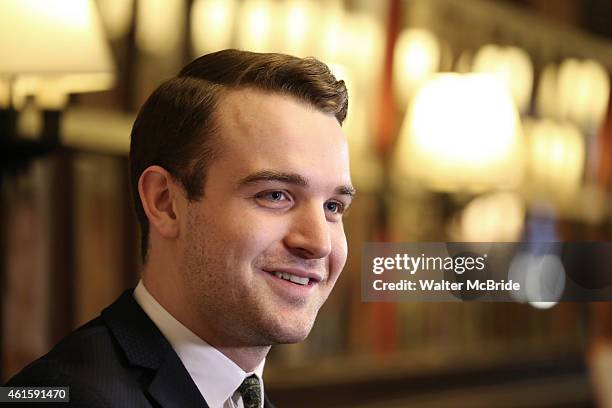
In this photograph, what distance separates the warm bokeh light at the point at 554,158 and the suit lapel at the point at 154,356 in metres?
2.36

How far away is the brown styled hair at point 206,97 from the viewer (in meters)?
1.38

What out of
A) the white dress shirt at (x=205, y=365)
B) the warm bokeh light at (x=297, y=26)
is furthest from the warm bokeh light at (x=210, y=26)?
the white dress shirt at (x=205, y=365)

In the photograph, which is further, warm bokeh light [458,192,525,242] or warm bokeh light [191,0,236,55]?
warm bokeh light [458,192,525,242]

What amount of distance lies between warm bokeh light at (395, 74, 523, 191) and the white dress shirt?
1784 millimetres

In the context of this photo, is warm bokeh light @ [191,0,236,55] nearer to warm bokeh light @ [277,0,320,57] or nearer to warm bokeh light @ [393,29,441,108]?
warm bokeh light @ [277,0,320,57]

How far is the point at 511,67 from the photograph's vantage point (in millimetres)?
3643

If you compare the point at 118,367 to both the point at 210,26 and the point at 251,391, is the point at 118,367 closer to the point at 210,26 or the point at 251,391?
the point at 251,391

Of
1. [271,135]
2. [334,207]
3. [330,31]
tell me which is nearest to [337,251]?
[334,207]

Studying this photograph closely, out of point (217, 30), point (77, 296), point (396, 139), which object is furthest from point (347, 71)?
point (77, 296)

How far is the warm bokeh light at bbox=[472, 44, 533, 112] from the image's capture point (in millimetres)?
3438

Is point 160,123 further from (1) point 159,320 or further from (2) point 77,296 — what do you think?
(2) point 77,296

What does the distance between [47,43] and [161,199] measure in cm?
75

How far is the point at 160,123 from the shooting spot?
56.1 inches

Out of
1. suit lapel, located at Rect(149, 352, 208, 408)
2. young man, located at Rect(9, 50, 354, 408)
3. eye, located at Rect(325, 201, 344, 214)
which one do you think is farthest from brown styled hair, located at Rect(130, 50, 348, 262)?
suit lapel, located at Rect(149, 352, 208, 408)
